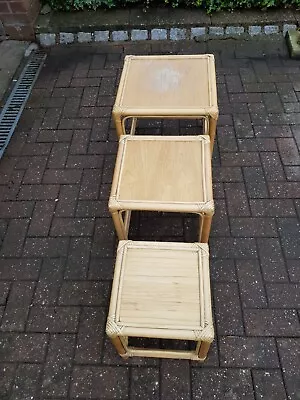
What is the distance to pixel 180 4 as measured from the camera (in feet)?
16.2

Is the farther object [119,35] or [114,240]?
[119,35]

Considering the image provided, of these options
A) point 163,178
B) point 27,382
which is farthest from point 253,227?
point 27,382

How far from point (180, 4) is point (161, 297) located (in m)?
4.24

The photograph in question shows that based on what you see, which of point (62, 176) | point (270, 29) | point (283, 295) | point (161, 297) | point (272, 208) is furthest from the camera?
point (270, 29)

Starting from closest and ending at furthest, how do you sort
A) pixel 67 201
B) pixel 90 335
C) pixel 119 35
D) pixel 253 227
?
pixel 90 335 < pixel 253 227 < pixel 67 201 < pixel 119 35

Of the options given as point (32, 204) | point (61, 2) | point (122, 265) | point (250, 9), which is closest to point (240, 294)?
point (122, 265)

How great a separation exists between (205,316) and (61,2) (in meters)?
4.64

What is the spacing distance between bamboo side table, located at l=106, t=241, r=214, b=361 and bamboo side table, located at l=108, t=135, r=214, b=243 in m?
0.25

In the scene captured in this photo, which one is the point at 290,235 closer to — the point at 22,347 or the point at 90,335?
the point at 90,335

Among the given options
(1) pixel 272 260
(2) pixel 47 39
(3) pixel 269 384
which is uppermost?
(2) pixel 47 39

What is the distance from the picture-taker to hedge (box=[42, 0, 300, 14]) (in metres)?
4.78

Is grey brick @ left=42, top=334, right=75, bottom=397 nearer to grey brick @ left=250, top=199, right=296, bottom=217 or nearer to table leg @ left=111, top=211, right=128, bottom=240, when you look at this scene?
table leg @ left=111, top=211, right=128, bottom=240

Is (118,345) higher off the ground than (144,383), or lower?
higher

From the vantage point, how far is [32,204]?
11.1 ft
